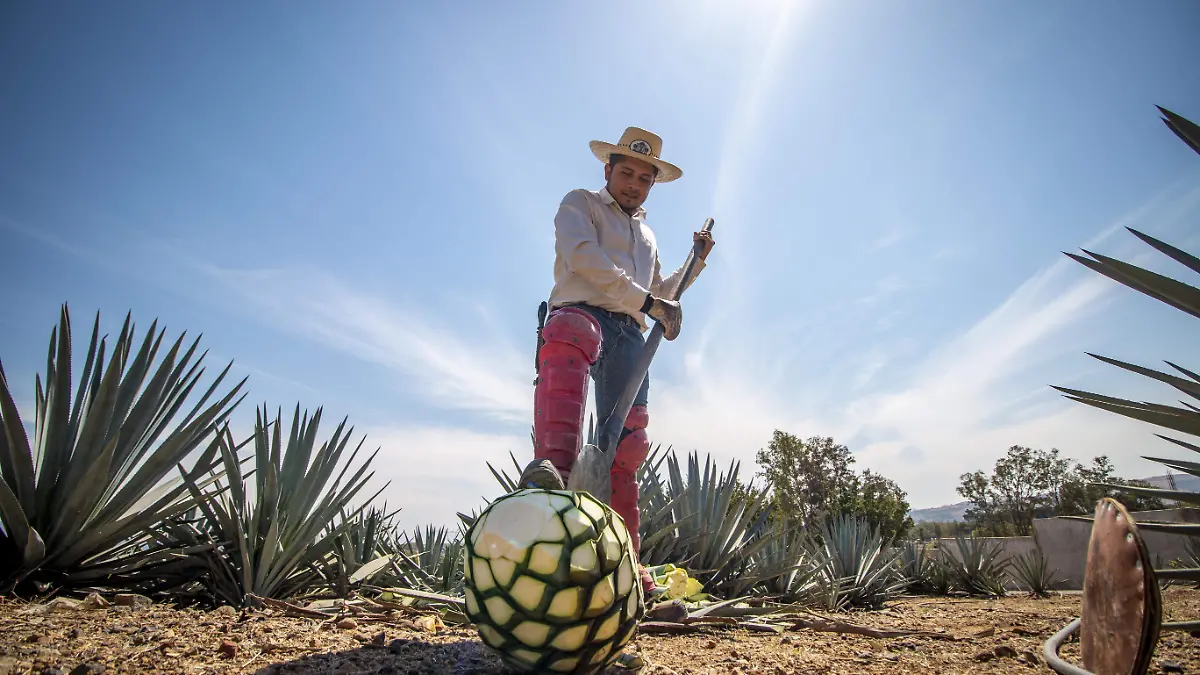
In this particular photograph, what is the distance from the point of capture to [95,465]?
1.88 metres

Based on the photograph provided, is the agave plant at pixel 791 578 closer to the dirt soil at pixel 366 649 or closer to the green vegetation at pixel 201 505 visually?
the green vegetation at pixel 201 505

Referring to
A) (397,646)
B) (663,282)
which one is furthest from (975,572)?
(397,646)

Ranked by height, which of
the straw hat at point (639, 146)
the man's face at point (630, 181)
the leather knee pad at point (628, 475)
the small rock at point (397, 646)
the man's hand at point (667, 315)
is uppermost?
the straw hat at point (639, 146)

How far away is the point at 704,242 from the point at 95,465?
8.63 feet

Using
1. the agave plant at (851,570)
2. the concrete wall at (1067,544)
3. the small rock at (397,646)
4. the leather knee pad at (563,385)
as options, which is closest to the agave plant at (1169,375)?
the leather knee pad at (563,385)

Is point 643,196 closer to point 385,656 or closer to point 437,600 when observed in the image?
point 437,600

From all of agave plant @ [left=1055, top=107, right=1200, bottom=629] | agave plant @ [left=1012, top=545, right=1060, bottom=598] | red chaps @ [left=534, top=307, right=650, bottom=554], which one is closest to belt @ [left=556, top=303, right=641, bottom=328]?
red chaps @ [left=534, top=307, right=650, bottom=554]

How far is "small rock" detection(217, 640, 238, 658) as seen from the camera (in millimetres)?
1245

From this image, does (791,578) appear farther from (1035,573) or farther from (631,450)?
(1035,573)

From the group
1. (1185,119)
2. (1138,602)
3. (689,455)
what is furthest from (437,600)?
(689,455)

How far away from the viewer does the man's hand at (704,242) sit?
2.96 metres

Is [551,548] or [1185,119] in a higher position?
[1185,119]

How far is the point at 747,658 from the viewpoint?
150 centimetres

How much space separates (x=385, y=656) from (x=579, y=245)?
159 centimetres
